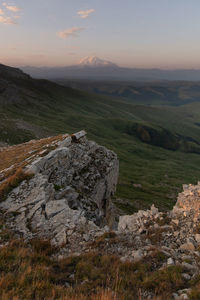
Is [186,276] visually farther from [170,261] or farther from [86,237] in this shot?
[86,237]

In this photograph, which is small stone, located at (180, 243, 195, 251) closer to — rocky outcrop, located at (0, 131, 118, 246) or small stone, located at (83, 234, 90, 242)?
rocky outcrop, located at (0, 131, 118, 246)

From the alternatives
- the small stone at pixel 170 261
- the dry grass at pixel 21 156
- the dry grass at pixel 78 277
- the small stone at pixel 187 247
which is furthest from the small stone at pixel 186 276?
the dry grass at pixel 21 156

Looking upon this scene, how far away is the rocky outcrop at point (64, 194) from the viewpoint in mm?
12352

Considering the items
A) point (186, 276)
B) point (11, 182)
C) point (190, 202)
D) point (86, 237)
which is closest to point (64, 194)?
point (11, 182)

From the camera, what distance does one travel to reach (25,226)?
1248cm

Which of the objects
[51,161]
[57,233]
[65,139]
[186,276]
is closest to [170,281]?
[186,276]

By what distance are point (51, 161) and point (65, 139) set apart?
5602 millimetres

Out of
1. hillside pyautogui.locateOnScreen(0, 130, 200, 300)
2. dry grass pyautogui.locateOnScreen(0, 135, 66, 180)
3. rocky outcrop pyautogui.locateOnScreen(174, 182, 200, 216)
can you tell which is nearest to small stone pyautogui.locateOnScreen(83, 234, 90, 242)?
hillside pyautogui.locateOnScreen(0, 130, 200, 300)

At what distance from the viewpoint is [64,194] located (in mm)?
17625

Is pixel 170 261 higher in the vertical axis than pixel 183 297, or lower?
lower

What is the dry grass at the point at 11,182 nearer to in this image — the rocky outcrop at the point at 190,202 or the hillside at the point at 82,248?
the hillside at the point at 82,248

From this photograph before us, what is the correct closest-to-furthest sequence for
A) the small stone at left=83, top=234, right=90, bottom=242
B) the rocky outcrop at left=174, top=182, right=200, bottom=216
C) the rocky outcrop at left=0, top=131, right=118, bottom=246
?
the small stone at left=83, top=234, right=90, bottom=242 < the rocky outcrop at left=0, top=131, right=118, bottom=246 < the rocky outcrop at left=174, top=182, right=200, bottom=216

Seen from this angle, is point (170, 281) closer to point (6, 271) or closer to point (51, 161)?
point (6, 271)

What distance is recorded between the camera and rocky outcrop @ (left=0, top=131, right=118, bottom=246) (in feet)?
40.5
